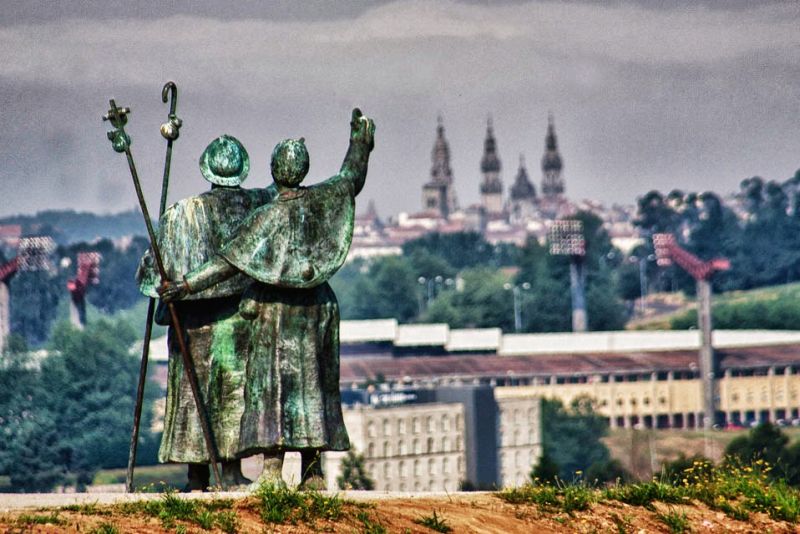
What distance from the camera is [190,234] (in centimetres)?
1847

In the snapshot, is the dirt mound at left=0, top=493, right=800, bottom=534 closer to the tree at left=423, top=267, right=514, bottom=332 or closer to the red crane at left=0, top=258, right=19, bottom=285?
the red crane at left=0, top=258, right=19, bottom=285

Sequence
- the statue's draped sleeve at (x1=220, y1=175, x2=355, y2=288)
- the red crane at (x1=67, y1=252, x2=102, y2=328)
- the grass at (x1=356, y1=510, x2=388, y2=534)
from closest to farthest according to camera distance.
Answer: the grass at (x1=356, y1=510, x2=388, y2=534), the statue's draped sleeve at (x1=220, y1=175, x2=355, y2=288), the red crane at (x1=67, y1=252, x2=102, y2=328)

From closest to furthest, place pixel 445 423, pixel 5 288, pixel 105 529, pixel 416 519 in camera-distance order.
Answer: pixel 105 529 → pixel 416 519 → pixel 445 423 → pixel 5 288

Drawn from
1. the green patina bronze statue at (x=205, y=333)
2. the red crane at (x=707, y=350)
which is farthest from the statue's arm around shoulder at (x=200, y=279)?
the red crane at (x=707, y=350)

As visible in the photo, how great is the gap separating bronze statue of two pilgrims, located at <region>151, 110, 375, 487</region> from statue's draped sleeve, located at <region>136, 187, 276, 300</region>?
0.24 metres

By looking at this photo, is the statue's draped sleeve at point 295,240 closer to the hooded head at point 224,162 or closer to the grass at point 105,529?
the hooded head at point 224,162

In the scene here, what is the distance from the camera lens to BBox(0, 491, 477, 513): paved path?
15969 millimetres

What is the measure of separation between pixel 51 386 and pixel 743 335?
49.0 m

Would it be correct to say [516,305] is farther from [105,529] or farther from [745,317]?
[105,529]

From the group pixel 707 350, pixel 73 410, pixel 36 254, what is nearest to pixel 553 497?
pixel 73 410

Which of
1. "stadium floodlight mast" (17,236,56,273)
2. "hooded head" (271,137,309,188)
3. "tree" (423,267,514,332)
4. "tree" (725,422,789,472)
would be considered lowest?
"hooded head" (271,137,309,188)

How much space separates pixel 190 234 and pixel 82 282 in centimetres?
15966

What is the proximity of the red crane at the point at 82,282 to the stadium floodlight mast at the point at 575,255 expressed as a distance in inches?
1345

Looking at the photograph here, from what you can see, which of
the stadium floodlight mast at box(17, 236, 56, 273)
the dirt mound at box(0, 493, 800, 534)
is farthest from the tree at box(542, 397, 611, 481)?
the dirt mound at box(0, 493, 800, 534)
